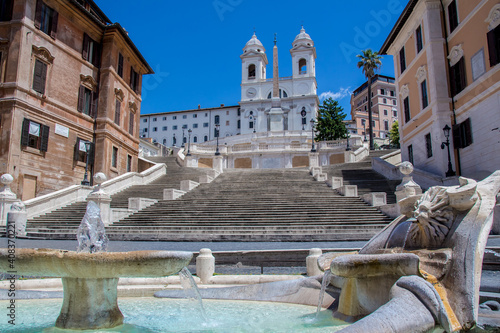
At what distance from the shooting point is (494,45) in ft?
63.8

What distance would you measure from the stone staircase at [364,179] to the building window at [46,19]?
2258 centimetres

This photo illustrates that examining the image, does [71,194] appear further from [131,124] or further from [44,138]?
[131,124]

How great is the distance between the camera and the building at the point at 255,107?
8969 centimetres

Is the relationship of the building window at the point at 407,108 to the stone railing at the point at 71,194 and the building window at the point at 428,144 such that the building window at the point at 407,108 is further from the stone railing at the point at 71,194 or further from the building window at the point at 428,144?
the stone railing at the point at 71,194

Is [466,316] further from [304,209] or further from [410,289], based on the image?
[304,209]

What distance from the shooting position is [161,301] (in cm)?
617

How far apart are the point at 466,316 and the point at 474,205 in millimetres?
1103

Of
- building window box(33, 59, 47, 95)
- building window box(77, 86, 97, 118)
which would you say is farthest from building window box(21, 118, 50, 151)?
building window box(77, 86, 97, 118)

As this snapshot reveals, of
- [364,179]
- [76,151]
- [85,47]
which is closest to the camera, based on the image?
[364,179]

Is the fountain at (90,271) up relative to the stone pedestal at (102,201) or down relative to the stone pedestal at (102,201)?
down

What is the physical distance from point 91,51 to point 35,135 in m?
9.95

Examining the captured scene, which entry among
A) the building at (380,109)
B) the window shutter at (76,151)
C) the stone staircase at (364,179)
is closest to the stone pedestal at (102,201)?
the window shutter at (76,151)

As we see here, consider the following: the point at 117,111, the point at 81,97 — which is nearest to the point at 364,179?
the point at 117,111

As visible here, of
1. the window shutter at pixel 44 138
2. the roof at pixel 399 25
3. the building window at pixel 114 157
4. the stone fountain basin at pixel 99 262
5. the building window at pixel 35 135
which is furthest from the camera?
the building window at pixel 114 157
